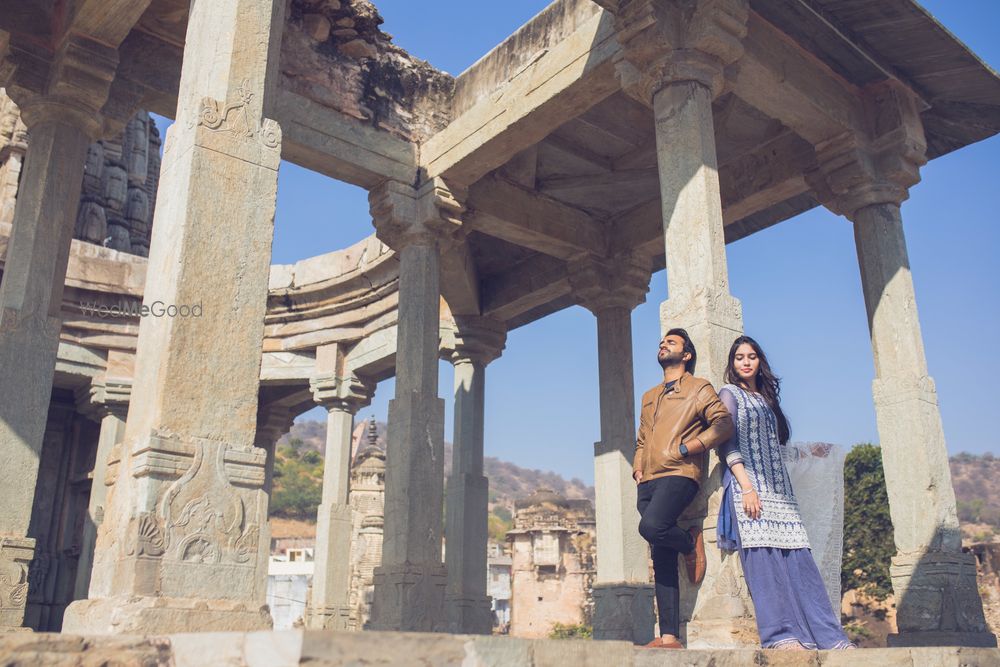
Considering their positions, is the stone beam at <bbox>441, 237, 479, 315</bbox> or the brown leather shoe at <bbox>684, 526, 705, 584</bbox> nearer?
the brown leather shoe at <bbox>684, 526, 705, 584</bbox>

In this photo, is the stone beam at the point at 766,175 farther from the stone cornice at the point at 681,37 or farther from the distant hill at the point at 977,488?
the distant hill at the point at 977,488

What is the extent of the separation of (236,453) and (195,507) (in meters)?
0.35

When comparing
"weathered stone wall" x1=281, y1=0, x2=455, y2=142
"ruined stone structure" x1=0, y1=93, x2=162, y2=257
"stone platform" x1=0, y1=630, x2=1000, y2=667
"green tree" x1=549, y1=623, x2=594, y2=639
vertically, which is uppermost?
"ruined stone structure" x1=0, y1=93, x2=162, y2=257

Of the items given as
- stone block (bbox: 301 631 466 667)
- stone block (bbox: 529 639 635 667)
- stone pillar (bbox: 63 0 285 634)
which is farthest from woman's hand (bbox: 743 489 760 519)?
stone block (bbox: 301 631 466 667)

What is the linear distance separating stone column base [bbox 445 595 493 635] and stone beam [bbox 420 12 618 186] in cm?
615

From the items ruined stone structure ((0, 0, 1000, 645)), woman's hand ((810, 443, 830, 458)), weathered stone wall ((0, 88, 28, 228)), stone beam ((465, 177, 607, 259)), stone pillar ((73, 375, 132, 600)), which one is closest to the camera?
ruined stone structure ((0, 0, 1000, 645))

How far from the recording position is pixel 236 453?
443cm

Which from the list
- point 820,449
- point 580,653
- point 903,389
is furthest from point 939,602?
point 580,653

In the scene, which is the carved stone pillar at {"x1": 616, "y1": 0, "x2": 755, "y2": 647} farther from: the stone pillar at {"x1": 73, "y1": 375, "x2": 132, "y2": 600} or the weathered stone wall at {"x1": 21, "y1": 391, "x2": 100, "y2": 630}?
the weathered stone wall at {"x1": 21, "y1": 391, "x2": 100, "y2": 630}

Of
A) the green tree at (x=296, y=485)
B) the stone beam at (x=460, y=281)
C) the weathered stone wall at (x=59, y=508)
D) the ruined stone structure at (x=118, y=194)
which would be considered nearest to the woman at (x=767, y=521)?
the stone beam at (x=460, y=281)

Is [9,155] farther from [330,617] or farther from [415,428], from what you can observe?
[415,428]

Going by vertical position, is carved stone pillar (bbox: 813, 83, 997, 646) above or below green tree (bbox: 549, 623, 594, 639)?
above

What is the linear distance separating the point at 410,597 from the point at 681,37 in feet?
20.2

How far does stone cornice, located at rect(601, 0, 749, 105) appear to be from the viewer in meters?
7.61
